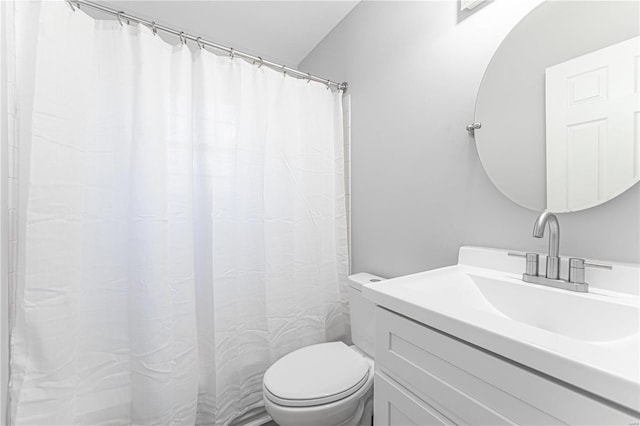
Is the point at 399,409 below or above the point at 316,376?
above

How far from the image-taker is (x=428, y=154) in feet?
4.17

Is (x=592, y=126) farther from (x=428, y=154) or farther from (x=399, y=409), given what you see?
(x=399, y=409)

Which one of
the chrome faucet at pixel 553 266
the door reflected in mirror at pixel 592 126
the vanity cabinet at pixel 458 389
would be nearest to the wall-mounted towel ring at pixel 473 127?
the door reflected in mirror at pixel 592 126

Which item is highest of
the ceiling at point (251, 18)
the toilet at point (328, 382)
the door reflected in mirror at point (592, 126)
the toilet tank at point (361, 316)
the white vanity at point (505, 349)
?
the ceiling at point (251, 18)

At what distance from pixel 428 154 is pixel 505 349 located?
932mm

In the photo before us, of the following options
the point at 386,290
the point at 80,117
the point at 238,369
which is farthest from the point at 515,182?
the point at 80,117

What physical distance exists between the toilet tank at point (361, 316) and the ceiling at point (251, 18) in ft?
5.33

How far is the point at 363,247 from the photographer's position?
169cm

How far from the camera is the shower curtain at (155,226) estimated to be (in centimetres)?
98

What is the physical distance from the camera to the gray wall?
92 cm

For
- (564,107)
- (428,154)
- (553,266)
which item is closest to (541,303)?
(553,266)

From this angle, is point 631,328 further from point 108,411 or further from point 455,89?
point 108,411

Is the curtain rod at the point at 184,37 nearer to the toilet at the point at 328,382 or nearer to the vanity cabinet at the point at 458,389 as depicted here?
the toilet at the point at 328,382

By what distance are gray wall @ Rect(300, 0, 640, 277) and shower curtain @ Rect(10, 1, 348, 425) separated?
0.29 meters
